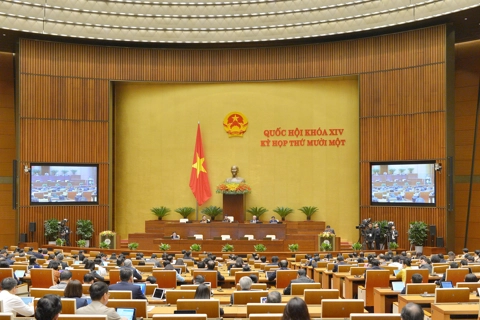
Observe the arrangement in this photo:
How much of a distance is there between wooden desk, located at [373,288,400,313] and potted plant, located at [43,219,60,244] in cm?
1502

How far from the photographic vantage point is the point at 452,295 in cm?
742

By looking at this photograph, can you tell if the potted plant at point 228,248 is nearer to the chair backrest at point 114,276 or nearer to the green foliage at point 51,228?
the green foliage at point 51,228

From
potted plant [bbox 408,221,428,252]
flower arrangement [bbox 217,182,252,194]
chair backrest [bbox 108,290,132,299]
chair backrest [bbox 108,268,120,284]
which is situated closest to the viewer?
chair backrest [bbox 108,290,132,299]

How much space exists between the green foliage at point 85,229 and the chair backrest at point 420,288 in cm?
1589

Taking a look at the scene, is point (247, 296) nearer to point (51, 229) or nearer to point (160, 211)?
point (51, 229)

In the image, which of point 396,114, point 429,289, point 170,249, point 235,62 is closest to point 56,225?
point 170,249

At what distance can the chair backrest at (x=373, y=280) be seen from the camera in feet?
34.2

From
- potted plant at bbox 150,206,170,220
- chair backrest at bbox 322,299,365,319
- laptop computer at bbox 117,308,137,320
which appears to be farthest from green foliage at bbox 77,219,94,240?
chair backrest at bbox 322,299,365,319

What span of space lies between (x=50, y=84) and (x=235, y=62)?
733cm

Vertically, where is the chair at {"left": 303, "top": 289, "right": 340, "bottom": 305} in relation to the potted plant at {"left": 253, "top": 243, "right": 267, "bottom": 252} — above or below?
above

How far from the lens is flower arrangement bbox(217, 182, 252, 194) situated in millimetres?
Result: 22922

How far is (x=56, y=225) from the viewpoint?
21766mm

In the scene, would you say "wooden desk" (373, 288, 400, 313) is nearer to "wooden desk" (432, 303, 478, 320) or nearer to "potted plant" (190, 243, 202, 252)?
"wooden desk" (432, 303, 478, 320)

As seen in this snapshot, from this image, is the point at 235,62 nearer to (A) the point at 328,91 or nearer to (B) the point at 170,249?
(A) the point at 328,91
